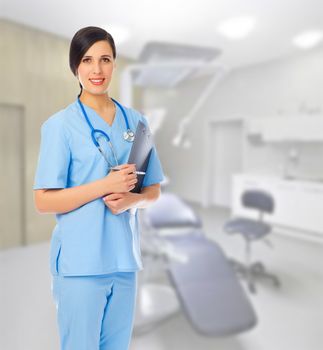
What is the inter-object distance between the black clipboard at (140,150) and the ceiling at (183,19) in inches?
9.8

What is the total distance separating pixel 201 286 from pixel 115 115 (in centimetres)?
123

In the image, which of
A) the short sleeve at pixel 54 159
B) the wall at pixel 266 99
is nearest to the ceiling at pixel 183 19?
the short sleeve at pixel 54 159

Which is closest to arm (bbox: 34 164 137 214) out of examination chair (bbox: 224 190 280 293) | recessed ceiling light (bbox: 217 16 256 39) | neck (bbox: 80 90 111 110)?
neck (bbox: 80 90 111 110)

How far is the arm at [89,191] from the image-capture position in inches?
17.0

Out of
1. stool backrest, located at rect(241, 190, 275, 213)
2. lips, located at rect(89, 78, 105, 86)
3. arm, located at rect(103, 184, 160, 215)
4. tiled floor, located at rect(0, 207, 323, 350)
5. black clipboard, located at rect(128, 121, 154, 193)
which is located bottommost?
tiled floor, located at rect(0, 207, 323, 350)

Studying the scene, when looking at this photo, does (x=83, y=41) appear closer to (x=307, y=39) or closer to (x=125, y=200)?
(x=125, y=200)

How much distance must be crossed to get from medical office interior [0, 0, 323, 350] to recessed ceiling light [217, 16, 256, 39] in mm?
11

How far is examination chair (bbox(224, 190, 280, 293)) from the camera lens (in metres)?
2.09

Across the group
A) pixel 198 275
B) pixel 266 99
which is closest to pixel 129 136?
pixel 198 275

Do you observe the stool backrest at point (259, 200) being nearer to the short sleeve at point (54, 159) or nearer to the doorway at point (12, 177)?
the doorway at point (12, 177)

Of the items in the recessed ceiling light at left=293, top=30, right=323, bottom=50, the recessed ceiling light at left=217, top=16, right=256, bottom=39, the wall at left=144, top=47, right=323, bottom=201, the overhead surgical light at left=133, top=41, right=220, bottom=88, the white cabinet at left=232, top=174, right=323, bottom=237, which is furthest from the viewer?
the white cabinet at left=232, top=174, right=323, bottom=237

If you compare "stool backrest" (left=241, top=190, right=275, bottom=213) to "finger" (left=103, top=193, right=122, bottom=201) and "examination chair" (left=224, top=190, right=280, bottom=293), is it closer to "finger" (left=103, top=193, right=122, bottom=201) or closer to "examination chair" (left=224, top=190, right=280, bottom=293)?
"examination chair" (left=224, top=190, right=280, bottom=293)

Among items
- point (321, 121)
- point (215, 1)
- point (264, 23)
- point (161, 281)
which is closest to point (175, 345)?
point (161, 281)

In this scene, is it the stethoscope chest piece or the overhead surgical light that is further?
the overhead surgical light
